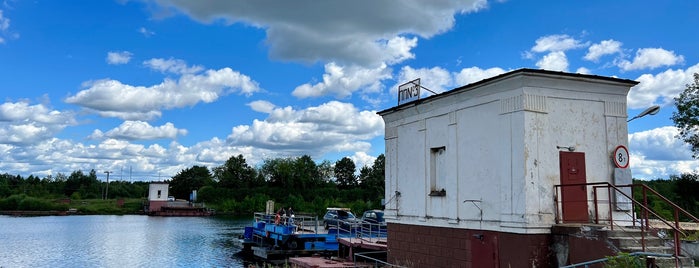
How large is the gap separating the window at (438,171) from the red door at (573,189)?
11.4ft

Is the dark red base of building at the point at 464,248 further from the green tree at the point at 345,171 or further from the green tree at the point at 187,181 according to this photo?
the green tree at the point at 187,181

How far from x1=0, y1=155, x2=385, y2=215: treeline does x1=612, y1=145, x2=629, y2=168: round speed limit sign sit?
7339 cm

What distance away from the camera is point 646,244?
11.4 meters

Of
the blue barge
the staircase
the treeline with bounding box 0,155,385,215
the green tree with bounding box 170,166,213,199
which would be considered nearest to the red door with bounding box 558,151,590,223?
the staircase

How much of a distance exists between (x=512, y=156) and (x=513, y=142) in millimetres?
345

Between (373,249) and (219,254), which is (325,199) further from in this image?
(373,249)

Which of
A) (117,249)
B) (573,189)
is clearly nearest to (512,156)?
→ (573,189)

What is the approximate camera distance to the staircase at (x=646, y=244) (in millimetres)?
10475

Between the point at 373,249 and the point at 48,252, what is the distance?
86.8ft

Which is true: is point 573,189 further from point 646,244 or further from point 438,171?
point 438,171

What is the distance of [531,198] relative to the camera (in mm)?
12789

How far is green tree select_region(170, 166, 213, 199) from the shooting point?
12638cm

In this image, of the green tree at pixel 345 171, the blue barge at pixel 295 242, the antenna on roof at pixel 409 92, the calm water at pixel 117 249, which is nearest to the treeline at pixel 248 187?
the green tree at pixel 345 171

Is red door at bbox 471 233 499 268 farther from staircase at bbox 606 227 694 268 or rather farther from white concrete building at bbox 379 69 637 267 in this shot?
staircase at bbox 606 227 694 268
